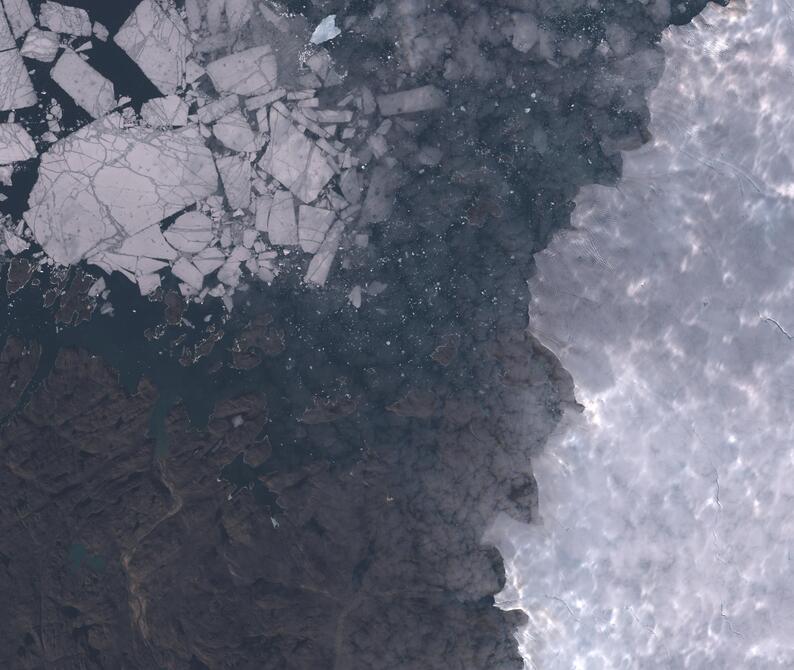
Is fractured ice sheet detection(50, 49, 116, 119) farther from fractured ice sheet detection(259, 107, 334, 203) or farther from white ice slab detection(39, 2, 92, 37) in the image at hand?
fractured ice sheet detection(259, 107, 334, 203)

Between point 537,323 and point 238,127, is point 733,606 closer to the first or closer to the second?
point 537,323

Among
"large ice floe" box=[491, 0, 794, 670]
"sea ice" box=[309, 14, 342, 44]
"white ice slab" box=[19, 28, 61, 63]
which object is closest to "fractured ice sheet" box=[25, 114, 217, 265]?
"white ice slab" box=[19, 28, 61, 63]

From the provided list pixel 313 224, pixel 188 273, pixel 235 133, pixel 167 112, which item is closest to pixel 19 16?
pixel 167 112

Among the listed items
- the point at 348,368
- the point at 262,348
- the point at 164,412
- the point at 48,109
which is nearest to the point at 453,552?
the point at 348,368

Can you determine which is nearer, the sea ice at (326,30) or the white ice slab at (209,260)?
the sea ice at (326,30)

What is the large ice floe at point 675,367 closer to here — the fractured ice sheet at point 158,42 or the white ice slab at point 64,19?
the fractured ice sheet at point 158,42

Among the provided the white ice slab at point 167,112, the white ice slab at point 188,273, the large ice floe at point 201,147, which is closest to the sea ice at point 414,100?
the large ice floe at point 201,147
